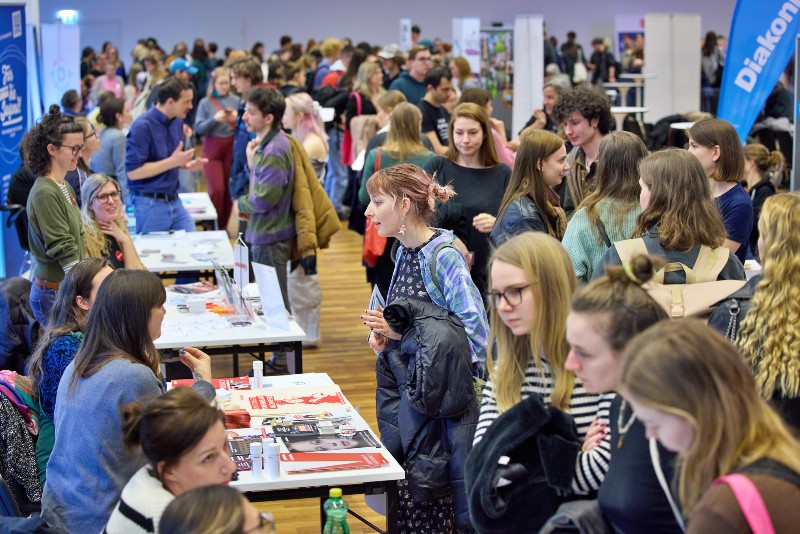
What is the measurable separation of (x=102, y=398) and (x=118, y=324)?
0.22 m

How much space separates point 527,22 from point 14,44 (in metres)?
5.54

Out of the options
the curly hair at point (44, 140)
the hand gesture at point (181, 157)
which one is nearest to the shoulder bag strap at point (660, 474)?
the curly hair at point (44, 140)

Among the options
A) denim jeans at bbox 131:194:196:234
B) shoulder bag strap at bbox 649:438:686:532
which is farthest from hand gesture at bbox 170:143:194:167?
shoulder bag strap at bbox 649:438:686:532

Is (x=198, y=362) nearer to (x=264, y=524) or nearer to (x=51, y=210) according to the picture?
(x=264, y=524)

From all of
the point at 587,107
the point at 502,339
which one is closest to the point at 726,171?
the point at 587,107

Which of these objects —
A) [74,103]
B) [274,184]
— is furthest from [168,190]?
[74,103]

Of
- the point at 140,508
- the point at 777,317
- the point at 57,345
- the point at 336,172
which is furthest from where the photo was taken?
the point at 336,172

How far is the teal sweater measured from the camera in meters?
4.04

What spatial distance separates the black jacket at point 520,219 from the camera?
14.5 ft

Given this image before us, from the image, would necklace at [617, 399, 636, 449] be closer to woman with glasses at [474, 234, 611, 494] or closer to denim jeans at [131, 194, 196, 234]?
woman with glasses at [474, 234, 611, 494]

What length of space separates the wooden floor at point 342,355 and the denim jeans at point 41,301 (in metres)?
1.32

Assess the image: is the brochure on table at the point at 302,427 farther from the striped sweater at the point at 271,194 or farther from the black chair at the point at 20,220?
the black chair at the point at 20,220

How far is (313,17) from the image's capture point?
2464cm

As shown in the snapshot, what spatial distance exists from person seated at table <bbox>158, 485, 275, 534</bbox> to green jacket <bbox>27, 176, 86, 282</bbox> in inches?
126
